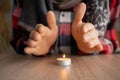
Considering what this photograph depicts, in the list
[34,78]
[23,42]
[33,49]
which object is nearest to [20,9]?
[23,42]

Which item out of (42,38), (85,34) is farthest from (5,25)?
(85,34)

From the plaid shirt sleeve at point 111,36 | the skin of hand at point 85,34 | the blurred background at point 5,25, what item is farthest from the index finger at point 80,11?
the blurred background at point 5,25

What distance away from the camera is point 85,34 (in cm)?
63

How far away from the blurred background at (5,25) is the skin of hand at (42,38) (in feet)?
1.45

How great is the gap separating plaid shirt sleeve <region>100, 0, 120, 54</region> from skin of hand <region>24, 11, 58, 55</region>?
188 millimetres

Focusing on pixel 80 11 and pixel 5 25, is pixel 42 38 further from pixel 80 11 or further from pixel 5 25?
pixel 5 25

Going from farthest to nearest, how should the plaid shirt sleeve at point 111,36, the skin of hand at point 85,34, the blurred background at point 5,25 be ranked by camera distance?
the blurred background at point 5,25
the plaid shirt sleeve at point 111,36
the skin of hand at point 85,34

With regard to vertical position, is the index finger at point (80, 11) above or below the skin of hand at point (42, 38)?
above

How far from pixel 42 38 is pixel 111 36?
1.02ft

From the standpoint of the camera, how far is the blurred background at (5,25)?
1.12 m

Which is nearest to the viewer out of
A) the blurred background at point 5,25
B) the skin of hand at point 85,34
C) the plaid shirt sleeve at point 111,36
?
the skin of hand at point 85,34

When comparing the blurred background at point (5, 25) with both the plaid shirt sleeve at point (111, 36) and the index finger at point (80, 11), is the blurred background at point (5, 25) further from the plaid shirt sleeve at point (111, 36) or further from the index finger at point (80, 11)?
the index finger at point (80, 11)

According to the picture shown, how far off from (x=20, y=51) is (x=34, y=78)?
1.46 feet

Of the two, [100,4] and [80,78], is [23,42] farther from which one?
[80,78]
